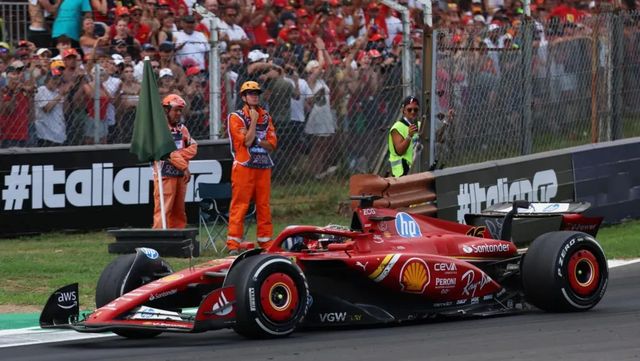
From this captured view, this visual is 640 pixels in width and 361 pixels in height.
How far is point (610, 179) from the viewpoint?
15.8 m

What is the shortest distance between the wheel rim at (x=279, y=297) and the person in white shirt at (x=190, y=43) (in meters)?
6.85

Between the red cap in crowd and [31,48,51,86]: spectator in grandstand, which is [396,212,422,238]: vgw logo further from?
the red cap in crowd

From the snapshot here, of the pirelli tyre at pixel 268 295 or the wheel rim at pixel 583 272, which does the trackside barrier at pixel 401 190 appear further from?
the pirelli tyre at pixel 268 295

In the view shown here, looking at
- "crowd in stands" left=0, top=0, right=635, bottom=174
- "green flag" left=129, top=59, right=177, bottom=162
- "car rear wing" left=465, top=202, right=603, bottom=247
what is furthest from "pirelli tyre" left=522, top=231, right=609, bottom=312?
"crowd in stands" left=0, top=0, right=635, bottom=174

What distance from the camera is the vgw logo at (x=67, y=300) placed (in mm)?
8547

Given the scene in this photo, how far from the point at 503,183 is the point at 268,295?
693 centimetres

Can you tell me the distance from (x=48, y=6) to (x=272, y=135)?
3.65 metres

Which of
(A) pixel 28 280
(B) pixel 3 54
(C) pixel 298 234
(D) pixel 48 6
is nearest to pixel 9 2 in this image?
(D) pixel 48 6

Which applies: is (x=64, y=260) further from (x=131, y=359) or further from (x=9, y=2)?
(x=131, y=359)

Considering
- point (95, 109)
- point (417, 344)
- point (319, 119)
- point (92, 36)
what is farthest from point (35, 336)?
point (319, 119)

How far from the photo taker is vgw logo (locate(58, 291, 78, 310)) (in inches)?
336

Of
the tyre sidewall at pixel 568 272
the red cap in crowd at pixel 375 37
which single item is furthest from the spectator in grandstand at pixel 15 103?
the tyre sidewall at pixel 568 272

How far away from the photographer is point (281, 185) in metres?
16.3

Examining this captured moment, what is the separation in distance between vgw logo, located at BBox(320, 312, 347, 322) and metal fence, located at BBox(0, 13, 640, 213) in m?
5.96
